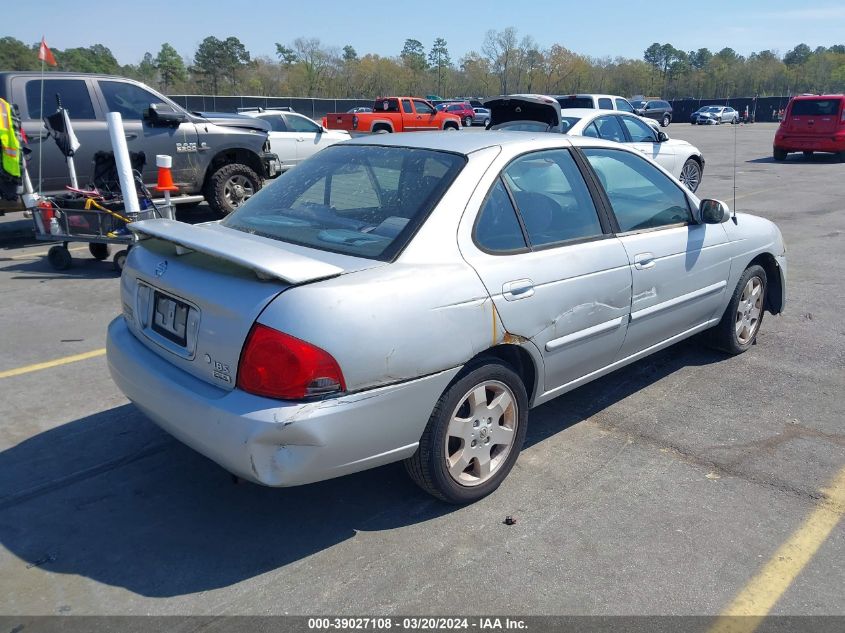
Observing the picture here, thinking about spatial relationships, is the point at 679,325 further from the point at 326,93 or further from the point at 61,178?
the point at 326,93

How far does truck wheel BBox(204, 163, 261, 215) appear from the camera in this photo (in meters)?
10.0

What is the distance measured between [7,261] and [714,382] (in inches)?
308

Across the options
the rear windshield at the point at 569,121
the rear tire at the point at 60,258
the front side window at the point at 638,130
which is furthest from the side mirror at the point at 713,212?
the front side window at the point at 638,130

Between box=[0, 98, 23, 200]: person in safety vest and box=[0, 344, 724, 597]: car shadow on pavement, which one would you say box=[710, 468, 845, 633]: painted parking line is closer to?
box=[0, 344, 724, 597]: car shadow on pavement

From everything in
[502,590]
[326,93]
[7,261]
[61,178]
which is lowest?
[502,590]

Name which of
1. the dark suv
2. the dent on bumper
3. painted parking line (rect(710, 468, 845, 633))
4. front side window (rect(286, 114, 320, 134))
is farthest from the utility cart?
the dark suv

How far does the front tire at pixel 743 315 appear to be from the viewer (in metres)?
5.16

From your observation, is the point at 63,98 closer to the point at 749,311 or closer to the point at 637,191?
the point at 637,191

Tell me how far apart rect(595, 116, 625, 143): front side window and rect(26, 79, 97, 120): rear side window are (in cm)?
716

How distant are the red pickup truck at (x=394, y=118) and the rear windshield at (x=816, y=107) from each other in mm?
12577

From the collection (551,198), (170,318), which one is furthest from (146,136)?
(551,198)

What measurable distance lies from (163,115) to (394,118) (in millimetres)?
19956

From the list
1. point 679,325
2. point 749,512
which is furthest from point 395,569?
point 679,325

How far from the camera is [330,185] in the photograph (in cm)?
389
